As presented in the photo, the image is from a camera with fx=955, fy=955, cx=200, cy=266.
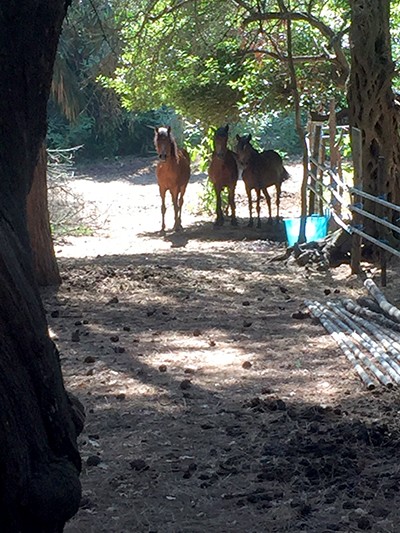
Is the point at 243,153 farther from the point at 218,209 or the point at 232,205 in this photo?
the point at 218,209

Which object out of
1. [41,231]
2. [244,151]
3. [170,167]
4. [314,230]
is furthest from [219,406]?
[244,151]

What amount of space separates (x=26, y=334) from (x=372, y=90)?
32.1 ft

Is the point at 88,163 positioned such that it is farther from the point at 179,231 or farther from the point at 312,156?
the point at 312,156

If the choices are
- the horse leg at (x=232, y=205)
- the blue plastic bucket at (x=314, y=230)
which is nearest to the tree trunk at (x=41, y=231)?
the blue plastic bucket at (x=314, y=230)

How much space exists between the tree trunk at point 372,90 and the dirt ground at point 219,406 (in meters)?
1.42

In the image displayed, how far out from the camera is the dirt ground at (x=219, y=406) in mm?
4211

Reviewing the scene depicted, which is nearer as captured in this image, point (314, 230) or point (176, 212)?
point (314, 230)

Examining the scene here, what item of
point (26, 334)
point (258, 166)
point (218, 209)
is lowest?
point (218, 209)

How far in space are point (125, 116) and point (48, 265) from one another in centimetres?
2288

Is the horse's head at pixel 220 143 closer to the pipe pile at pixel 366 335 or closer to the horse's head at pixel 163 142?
the horse's head at pixel 163 142

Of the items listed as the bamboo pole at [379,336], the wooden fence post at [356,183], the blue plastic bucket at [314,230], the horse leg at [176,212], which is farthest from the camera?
the horse leg at [176,212]

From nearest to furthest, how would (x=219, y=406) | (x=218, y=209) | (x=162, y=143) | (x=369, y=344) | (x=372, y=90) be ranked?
(x=219, y=406)
(x=369, y=344)
(x=372, y=90)
(x=162, y=143)
(x=218, y=209)

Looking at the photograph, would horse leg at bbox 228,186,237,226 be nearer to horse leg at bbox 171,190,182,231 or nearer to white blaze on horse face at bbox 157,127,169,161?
horse leg at bbox 171,190,182,231

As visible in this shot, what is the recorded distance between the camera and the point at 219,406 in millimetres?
5883
